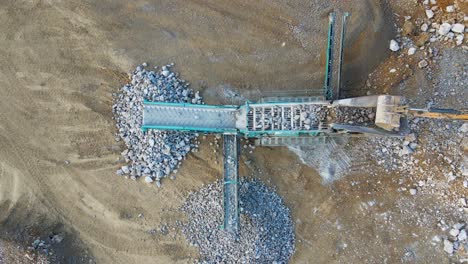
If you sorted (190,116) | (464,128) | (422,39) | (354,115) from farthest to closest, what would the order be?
(422,39), (464,128), (190,116), (354,115)

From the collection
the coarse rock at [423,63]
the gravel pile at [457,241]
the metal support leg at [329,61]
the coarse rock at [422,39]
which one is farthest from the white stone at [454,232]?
the coarse rock at [422,39]

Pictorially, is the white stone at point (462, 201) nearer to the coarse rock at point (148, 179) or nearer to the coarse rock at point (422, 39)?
the coarse rock at point (422, 39)

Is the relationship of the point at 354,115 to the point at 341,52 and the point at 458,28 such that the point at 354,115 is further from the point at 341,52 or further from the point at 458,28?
the point at 458,28

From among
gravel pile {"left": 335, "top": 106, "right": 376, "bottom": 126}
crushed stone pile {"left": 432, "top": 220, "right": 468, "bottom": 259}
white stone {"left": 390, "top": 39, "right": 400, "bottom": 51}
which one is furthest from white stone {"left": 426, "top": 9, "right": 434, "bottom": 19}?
crushed stone pile {"left": 432, "top": 220, "right": 468, "bottom": 259}

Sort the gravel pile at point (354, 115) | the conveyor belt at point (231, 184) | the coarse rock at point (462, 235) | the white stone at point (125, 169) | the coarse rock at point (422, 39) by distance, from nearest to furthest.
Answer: the gravel pile at point (354, 115) < the coarse rock at point (462, 235) < the conveyor belt at point (231, 184) < the white stone at point (125, 169) < the coarse rock at point (422, 39)

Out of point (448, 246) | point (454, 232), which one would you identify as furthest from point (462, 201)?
point (448, 246)

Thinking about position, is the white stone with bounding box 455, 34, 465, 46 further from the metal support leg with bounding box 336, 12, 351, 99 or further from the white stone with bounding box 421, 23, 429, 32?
the metal support leg with bounding box 336, 12, 351, 99
